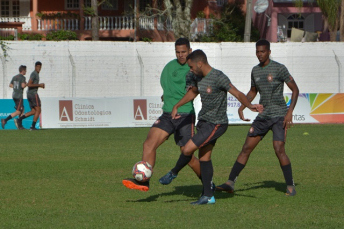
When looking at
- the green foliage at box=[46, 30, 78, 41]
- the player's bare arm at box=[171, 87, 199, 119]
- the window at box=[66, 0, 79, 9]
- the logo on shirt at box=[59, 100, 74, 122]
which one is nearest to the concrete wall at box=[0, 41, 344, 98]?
the logo on shirt at box=[59, 100, 74, 122]

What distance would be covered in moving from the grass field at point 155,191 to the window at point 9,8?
97.8 feet

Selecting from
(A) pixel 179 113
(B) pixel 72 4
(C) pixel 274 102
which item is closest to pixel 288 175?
(C) pixel 274 102

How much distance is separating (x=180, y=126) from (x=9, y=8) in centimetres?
3860

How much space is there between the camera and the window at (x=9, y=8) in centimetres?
4497

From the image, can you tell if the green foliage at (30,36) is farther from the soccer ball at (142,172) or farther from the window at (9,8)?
the soccer ball at (142,172)

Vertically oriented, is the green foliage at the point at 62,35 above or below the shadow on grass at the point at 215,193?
above

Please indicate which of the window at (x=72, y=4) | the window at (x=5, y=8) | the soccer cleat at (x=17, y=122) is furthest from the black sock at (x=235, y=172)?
the window at (x=5, y=8)

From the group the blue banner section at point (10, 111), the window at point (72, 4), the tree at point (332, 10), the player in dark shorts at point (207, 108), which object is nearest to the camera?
the player in dark shorts at point (207, 108)

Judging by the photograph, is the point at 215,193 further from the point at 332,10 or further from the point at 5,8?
the point at 5,8

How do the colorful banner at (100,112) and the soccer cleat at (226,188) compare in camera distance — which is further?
the colorful banner at (100,112)

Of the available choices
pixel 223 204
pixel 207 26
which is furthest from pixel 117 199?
pixel 207 26

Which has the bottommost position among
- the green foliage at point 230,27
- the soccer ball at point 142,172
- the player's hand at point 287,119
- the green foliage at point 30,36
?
the soccer ball at point 142,172

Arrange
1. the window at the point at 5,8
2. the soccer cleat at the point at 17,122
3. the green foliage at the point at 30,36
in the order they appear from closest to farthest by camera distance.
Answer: the soccer cleat at the point at 17,122
the green foliage at the point at 30,36
the window at the point at 5,8

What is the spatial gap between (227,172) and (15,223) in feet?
17.2
